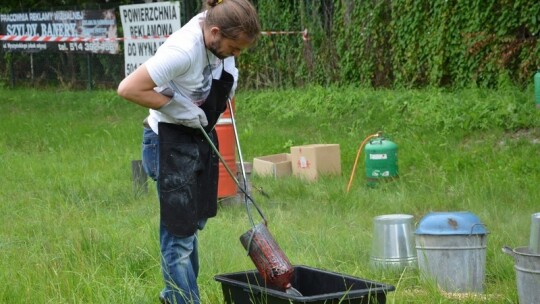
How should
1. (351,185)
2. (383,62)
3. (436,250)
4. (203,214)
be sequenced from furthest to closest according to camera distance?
1. (383,62)
2. (351,185)
3. (436,250)
4. (203,214)

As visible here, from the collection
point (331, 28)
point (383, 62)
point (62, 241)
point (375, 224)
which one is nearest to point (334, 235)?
point (375, 224)

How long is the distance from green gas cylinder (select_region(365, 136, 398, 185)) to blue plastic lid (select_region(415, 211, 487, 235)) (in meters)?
3.40

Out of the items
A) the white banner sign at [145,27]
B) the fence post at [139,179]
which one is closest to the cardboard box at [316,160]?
the fence post at [139,179]

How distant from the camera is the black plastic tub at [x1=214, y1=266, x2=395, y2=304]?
4504mm

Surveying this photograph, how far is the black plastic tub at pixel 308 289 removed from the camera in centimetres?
450

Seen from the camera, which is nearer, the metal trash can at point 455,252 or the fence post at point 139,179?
the metal trash can at point 455,252

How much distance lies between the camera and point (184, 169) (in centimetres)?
Result: 485

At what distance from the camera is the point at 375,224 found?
20.4ft

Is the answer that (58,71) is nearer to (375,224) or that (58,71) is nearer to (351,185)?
(351,185)

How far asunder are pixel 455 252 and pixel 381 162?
356cm

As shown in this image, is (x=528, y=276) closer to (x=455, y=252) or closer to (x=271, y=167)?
(x=455, y=252)

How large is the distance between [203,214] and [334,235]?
222cm

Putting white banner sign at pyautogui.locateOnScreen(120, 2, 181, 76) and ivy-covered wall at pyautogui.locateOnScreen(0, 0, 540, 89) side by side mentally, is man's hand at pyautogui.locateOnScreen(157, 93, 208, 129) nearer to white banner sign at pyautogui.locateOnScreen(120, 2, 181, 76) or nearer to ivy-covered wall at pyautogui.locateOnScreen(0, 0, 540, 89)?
ivy-covered wall at pyautogui.locateOnScreen(0, 0, 540, 89)

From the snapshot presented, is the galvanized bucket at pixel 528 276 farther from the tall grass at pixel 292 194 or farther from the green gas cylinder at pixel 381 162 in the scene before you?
the green gas cylinder at pixel 381 162
